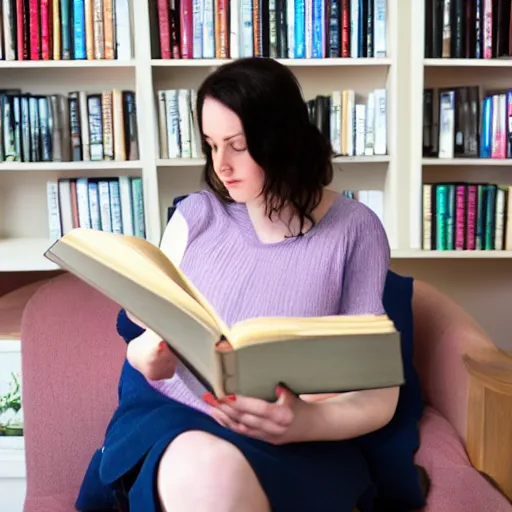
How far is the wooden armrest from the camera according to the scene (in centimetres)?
123

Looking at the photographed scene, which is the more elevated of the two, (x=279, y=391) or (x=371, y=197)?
(x=371, y=197)

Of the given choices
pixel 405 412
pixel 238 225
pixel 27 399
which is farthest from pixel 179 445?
pixel 27 399

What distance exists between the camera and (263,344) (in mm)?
825

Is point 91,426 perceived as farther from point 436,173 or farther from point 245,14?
point 436,173

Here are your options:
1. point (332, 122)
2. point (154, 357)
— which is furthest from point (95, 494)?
point (332, 122)

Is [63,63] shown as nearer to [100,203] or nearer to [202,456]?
[100,203]

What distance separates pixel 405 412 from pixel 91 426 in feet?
2.12

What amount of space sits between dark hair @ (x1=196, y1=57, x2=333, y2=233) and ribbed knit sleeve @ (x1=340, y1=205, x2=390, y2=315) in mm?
86

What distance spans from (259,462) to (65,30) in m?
1.39

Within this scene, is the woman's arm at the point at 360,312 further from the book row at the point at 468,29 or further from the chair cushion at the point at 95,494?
the book row at the point at 468,29

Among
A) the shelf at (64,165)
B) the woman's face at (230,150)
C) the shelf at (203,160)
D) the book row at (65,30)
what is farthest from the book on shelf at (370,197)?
the woman's face at (230,150)

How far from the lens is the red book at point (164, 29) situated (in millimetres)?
1946

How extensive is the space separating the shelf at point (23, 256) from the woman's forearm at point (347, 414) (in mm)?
1086

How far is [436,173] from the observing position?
226 centimetres
